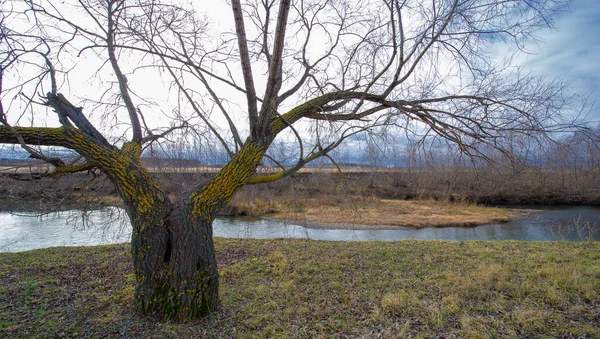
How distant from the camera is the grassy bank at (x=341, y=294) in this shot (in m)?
3.56

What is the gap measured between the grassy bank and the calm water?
4665mm

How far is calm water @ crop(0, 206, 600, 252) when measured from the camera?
11195 millimetres

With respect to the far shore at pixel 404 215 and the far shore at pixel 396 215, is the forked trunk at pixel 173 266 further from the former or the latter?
the far shore at pixel 404 215

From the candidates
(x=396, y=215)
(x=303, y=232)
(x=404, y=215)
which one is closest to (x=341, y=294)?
(x=303, y=232)

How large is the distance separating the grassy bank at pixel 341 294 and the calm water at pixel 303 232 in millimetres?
4665

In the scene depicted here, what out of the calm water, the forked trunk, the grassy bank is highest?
the forked trunk

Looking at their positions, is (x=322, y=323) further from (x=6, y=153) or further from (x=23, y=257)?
(x=23, y=257)

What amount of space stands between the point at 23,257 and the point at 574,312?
970 centimetres

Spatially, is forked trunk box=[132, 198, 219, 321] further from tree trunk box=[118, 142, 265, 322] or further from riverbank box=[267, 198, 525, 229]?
riverbank box=[267, 198, 525, 229]

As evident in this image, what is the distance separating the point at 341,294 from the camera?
4598 millimetres

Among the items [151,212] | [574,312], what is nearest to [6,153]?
[151,212]

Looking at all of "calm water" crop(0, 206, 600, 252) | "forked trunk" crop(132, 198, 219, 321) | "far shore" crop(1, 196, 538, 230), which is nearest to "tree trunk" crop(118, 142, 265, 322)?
"forked trunk" crop(132, 198, 219, 321)

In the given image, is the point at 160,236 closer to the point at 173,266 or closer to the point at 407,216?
the point at 173,266

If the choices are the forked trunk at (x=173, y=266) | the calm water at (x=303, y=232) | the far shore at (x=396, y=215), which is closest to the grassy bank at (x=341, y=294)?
the forked trunk at (x=173, y=266)
